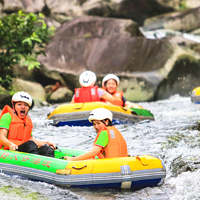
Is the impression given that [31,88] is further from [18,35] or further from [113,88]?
[113,88]

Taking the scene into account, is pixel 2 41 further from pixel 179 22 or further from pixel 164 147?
pixel 179 22

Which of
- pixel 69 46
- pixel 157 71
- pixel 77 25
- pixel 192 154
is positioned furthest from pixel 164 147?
pixel 77 25

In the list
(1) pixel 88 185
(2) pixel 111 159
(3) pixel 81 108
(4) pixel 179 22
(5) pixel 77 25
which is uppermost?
(4) pixel 179 22

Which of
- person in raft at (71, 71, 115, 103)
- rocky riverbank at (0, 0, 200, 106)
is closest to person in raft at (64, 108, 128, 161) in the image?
person in raft at (71, 71, 115, 103)

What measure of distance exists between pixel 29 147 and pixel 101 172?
3.86 feet

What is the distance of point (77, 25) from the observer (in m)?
16.4

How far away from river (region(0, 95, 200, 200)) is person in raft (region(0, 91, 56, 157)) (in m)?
0.46

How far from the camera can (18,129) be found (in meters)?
4.63

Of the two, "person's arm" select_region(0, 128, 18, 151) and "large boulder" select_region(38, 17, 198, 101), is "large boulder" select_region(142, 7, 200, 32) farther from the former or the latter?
"person's arm" select_region(0, 128, 18, 151)

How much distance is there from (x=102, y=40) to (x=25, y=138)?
1100 centimetres

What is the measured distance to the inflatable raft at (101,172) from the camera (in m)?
3.81

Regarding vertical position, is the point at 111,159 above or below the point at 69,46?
below

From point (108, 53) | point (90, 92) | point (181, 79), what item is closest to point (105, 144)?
point (90, 92)

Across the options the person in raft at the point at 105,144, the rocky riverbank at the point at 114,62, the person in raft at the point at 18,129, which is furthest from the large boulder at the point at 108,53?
the person in raft at the point at 105,144
